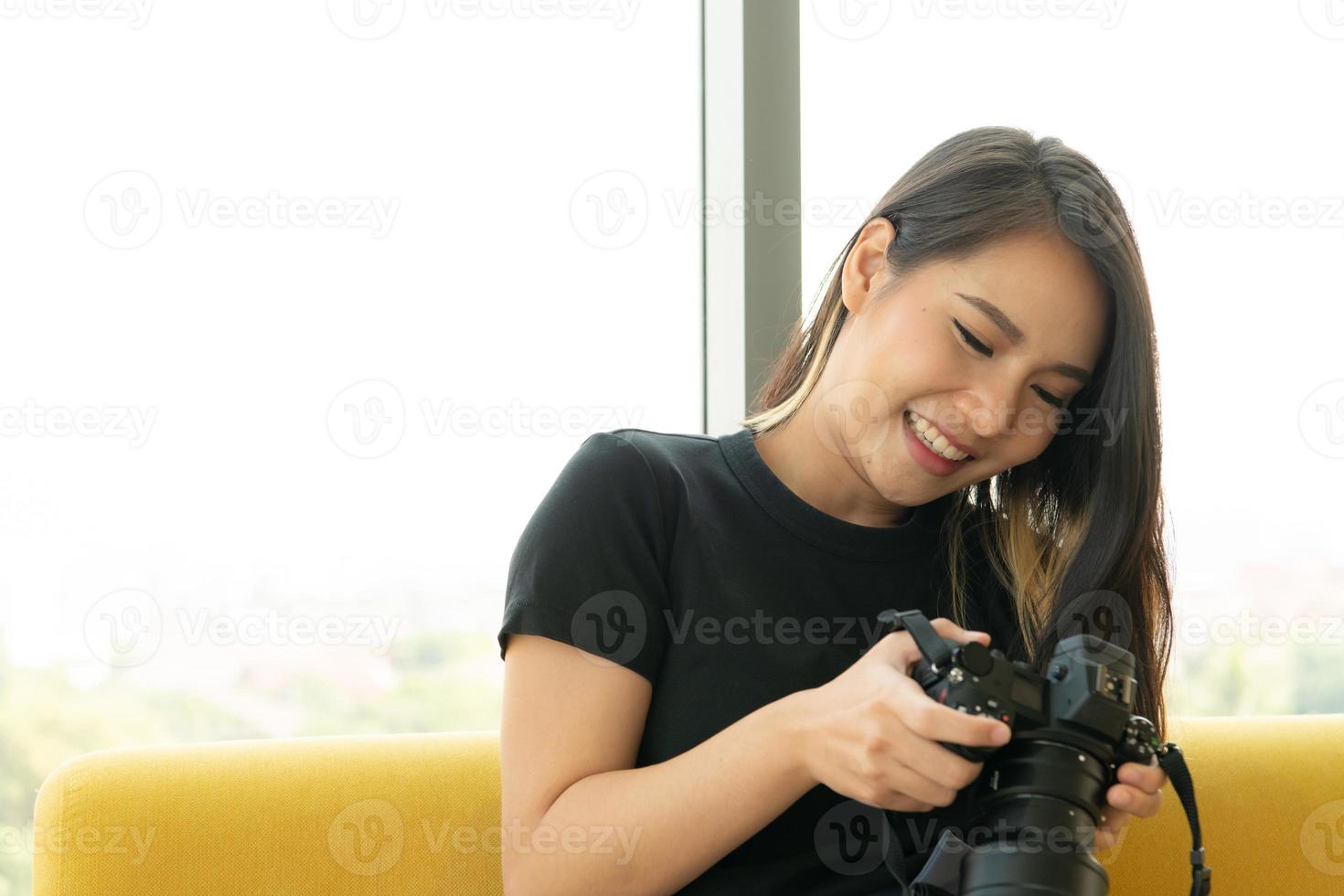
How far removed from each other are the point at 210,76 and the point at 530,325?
19.1 inches

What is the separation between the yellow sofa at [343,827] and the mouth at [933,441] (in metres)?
0.47

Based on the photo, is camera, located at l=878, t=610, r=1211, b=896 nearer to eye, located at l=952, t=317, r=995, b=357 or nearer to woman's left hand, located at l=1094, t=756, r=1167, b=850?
woman's left hand, located at l=1094, t=756, r=1167, b=850

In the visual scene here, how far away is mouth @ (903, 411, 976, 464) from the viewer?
104 centimetres

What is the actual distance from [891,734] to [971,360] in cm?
37

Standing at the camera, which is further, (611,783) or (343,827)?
(343,827)

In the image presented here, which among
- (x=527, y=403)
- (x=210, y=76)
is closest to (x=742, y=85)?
(x=527, y=403)

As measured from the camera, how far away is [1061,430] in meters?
1.15

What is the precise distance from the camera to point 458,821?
110 centimetres

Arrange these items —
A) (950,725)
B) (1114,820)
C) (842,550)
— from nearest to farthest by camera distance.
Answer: (950,725) < (1114,820) < (842,550)

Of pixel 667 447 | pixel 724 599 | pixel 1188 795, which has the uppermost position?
pixel 667 447

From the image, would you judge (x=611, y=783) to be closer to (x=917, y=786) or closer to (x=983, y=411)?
(x=917, y=786)

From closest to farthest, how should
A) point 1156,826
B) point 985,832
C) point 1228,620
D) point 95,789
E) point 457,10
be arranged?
point 985,832, point 95,789, point 1156,826, point 457,10, point 1228,620

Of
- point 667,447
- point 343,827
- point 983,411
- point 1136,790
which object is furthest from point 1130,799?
point 343,827

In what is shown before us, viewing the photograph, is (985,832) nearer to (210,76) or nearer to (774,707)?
(774,707)
